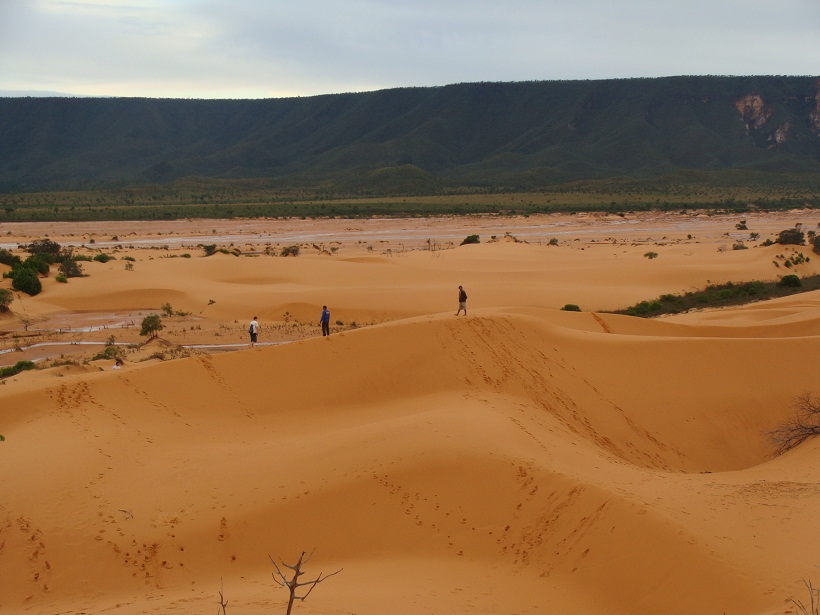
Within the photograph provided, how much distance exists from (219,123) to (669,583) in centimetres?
18237

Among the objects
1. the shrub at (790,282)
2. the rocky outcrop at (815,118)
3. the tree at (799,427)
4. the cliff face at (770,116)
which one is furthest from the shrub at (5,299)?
the rocky outcrop at (815,118)

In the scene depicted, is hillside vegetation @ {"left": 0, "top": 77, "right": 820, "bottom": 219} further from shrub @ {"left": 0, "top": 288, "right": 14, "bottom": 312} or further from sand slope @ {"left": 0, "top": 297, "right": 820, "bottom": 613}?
sand slope @ {"left": 0, "top": 297, "right": 820, "bottom": 613}

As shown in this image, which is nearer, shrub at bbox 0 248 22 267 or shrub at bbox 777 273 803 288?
shrub at bbox 777 273 803 288

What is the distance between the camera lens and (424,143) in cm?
14988

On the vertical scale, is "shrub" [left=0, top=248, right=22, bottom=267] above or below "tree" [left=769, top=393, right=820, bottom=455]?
above

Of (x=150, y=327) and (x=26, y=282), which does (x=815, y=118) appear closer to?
(x=26, y=282)

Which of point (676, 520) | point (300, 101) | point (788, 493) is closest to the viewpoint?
point (676, 520)

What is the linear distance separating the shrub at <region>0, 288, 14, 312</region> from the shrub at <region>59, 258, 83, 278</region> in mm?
5532

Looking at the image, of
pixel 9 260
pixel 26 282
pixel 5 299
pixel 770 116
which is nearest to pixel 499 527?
pixel 5 299

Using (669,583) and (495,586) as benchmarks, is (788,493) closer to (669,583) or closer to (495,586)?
(669,583)

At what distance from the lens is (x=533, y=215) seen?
256 feet

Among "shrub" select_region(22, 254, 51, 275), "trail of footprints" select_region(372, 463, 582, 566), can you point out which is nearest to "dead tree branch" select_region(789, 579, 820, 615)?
"trail of footprints" select_region(372, 463, 582, 566)

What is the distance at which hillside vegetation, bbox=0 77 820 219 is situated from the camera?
11194 centimetres

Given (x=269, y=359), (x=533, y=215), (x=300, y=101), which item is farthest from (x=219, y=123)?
(x=269, y=359)
